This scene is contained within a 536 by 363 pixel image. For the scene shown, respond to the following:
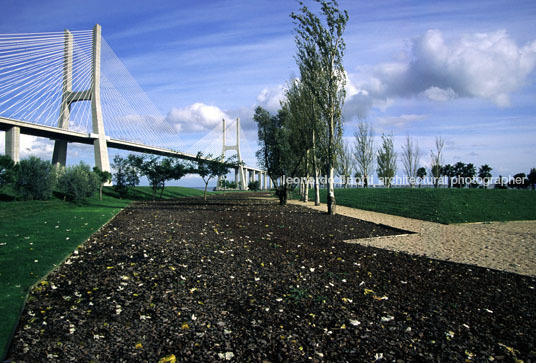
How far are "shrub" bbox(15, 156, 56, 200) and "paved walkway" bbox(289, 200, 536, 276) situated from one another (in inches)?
1053

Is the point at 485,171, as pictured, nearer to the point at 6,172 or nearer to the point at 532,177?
the point at 532,177

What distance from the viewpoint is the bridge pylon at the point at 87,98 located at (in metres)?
37.3

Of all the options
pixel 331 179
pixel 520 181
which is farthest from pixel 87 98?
pixel 520 181

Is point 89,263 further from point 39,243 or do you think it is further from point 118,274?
point 39,243

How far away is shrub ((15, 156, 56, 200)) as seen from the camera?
26.1 m

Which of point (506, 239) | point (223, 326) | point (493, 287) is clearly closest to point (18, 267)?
point (223, 326)

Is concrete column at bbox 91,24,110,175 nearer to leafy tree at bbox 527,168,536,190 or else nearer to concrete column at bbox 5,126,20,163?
concrete column at bbox 5,126,20,163

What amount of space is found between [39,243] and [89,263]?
3.26m

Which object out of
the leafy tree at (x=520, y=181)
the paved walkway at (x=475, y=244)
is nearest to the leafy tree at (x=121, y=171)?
the paved walkway at (x=475, y=244)

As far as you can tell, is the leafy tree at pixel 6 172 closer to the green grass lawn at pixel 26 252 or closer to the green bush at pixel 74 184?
the green bush at pixel 74 184

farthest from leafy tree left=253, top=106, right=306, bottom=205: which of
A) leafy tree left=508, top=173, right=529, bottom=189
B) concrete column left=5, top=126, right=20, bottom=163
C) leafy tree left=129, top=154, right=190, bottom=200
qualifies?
leafy tree left=508, top=173, right=529, bottom=189

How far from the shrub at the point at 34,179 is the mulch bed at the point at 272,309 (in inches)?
868

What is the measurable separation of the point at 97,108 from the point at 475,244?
40.7 metres

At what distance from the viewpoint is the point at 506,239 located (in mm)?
12438
